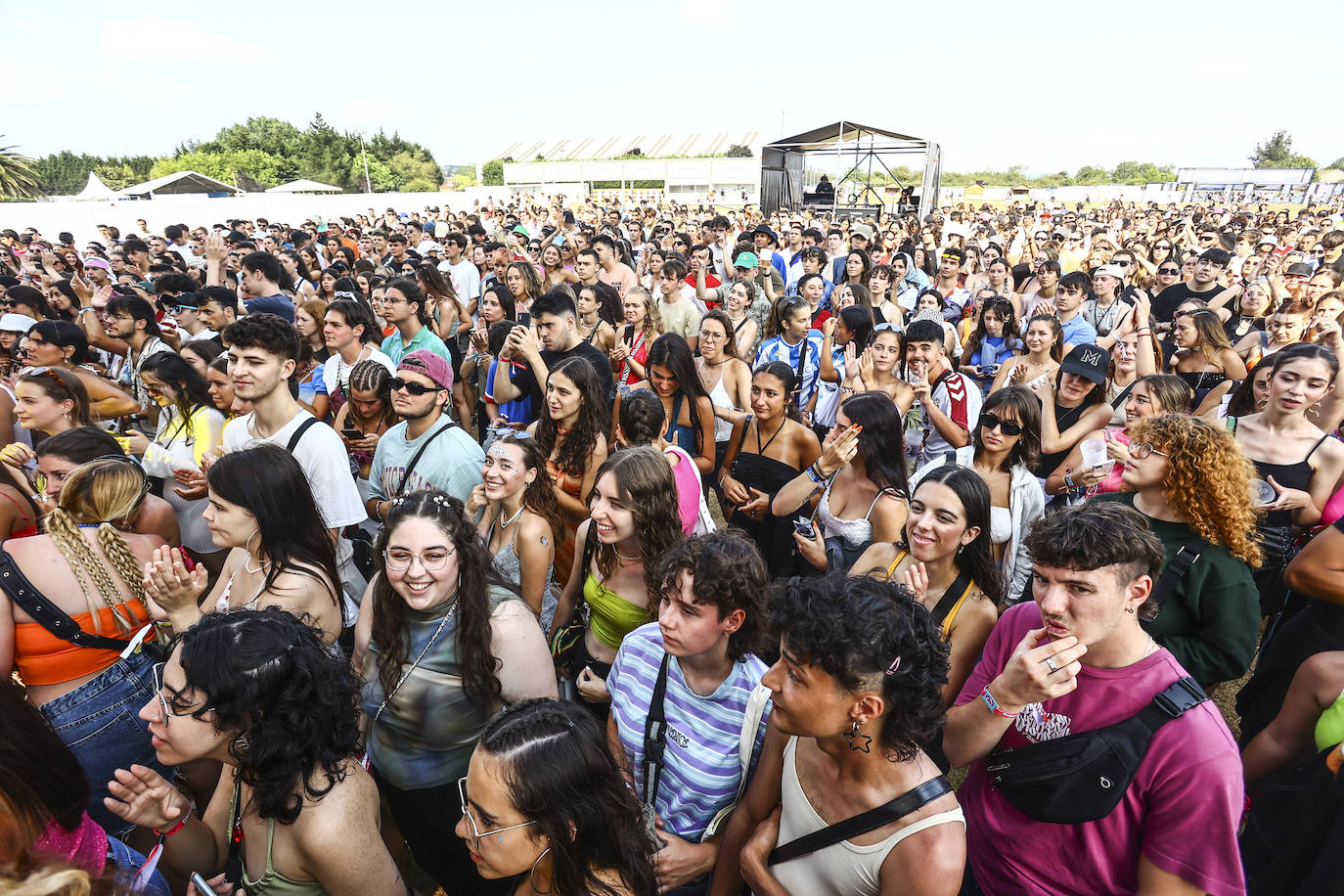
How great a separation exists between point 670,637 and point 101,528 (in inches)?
93.3

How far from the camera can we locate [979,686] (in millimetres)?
2156

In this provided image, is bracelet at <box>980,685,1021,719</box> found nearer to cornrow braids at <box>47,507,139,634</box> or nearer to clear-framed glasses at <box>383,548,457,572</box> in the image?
clear-framed glasses at <box>383,548,457,572</box>

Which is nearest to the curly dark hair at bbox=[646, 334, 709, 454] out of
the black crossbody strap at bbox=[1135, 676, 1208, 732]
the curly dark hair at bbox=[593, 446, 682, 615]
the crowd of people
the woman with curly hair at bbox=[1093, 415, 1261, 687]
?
the crowd of people

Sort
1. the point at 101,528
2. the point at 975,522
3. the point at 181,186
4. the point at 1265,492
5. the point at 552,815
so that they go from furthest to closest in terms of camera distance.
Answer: the point at 181,186 < the point at 1265,492 < the point at 101,528 < the point at 975,522 < the point at 552,815

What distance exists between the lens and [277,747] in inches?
67.9

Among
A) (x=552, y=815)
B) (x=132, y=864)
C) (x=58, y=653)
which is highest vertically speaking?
(x=552, y=815)

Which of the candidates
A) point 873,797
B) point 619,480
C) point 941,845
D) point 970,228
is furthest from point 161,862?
point 970,228

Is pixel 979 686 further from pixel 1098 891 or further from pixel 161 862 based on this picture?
pixel 161 862

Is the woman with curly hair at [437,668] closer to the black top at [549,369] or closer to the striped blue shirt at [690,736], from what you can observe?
the striped blue shirt at [690,736]

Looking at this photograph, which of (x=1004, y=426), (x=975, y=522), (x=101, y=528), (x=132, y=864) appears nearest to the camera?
(x=132, y=864)

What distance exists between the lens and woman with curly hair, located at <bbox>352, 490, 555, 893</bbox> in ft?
7.47

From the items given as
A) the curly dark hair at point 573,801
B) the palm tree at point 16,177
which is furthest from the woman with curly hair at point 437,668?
the palm tree at point 16,177

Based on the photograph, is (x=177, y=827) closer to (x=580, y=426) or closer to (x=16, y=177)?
(x=580, y=426)

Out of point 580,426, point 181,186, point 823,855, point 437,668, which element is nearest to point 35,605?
point 437,668
